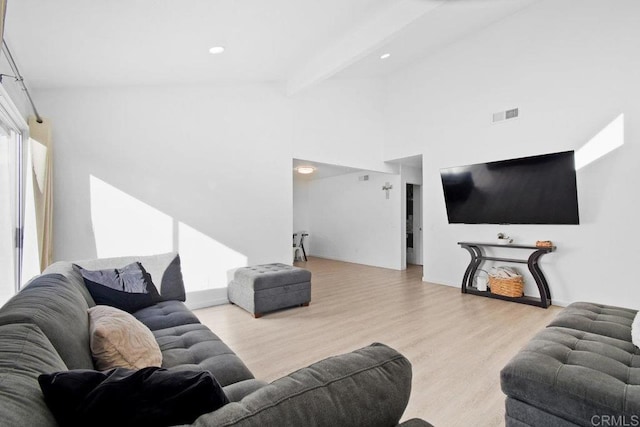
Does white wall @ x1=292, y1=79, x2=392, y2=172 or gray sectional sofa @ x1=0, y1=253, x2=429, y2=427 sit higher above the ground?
white wall @ x1=292, y1=79, x2=392, y2=172

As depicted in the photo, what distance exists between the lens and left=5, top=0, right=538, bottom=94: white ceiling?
2.24 metres

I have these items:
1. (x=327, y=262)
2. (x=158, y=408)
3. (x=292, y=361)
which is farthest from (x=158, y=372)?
(x=327, y=262)

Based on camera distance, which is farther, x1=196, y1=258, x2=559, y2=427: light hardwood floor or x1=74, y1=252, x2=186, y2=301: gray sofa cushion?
x1=74, y1=252, x2=186, y2=301: gray sofa cushion

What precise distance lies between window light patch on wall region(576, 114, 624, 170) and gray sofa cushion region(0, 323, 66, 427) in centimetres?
539

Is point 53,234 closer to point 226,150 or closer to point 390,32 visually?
point 226,150

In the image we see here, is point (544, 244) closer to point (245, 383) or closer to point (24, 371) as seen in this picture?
point (245, 383)

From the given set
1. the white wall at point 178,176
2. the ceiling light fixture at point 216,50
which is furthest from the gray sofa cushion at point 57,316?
the ceiling light fixture at point 216,50

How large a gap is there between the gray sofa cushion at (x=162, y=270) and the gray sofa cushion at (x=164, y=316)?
0.26m

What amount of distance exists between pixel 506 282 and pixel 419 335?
2.11m

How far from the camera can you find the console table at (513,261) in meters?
4.17

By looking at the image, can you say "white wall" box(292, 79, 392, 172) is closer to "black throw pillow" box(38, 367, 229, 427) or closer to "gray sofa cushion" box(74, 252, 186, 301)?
"gray sofa cushion" box(74, 252, 186, 301)

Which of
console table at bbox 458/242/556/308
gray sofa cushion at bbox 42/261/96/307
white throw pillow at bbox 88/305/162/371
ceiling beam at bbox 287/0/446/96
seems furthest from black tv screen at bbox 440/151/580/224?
gray sofa cushion at bbox 42/261/96/307

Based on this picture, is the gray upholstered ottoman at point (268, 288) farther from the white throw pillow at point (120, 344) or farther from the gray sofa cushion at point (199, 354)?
the white throw pillow at point (120, 344)

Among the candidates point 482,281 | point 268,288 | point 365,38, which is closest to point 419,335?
point 268,288
